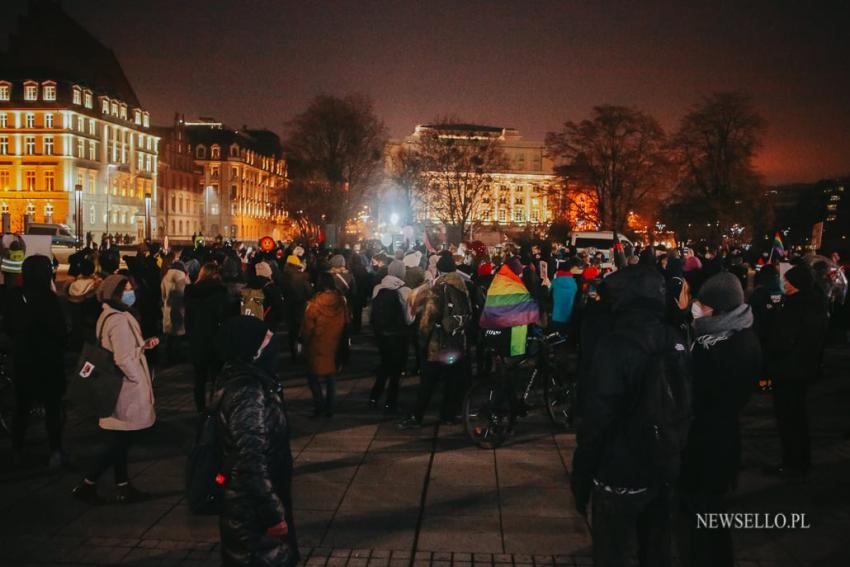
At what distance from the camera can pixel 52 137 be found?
85188 mm

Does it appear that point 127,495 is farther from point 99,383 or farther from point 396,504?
point 396,504

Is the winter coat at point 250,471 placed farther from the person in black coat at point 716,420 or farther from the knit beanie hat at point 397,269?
the knit beanie hat at point 397,269

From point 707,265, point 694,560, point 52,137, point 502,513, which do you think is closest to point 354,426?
point 502,513

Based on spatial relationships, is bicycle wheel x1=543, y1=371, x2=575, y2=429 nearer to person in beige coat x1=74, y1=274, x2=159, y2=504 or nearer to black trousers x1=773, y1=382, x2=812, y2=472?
black trousers x1=773, y1=382, x2=812, y2=472

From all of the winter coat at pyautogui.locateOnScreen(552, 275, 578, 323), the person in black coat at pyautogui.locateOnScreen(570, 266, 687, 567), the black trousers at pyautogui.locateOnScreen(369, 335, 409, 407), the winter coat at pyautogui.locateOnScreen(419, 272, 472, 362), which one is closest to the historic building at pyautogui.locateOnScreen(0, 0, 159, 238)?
the winter coat at pyautogui.locateOnScreen(552, 275, 578, 323)

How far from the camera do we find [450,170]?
45.1 metres

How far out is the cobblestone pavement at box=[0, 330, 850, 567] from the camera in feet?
17.4

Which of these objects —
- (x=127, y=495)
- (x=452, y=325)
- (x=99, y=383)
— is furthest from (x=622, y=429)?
(x=452, y=325)

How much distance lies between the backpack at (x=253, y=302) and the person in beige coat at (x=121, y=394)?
462cm

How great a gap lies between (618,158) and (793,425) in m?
51.5

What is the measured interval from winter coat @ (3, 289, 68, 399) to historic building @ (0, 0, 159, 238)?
266ft

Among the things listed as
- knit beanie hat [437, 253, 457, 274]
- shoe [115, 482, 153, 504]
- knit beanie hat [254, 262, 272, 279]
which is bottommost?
shoe [115, 482, 153, 504]

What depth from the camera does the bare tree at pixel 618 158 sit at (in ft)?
184

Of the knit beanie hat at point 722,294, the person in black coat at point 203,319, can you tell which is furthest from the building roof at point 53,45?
the knit beanie hat at point 722,294
